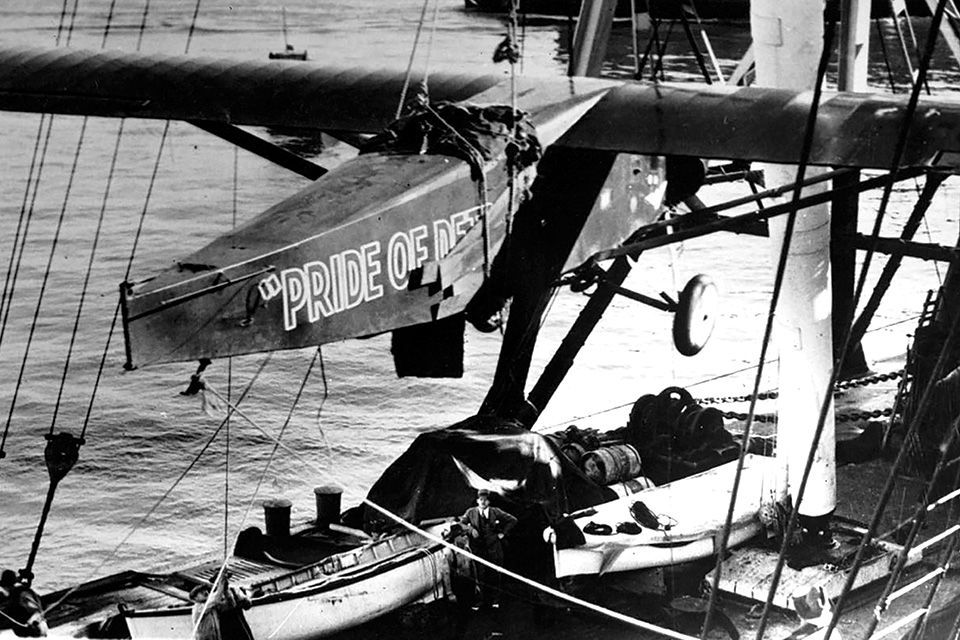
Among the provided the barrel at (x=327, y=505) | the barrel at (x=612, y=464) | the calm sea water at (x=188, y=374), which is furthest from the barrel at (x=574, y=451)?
the barrel at (x=327, y=505)

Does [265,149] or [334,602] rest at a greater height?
[265,149]

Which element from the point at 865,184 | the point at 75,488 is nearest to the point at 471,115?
the point at 865,184

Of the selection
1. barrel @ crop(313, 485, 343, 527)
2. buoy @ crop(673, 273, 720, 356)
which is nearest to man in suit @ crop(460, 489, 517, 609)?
barrel @ crop(313, 485, 343, 527)

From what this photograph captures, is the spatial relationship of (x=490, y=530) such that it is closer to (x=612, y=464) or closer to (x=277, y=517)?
(x=277, y=517)

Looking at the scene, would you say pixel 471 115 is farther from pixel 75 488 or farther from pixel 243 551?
pixel 75 488

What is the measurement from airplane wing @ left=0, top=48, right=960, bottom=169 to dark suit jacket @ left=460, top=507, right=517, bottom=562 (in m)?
3.49

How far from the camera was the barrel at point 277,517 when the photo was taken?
1361 centimetres

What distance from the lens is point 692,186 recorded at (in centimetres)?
1363

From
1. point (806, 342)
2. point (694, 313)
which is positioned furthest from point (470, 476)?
point (806, 342)

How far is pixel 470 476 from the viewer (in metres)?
12.8

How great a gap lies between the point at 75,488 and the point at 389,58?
2807 cm

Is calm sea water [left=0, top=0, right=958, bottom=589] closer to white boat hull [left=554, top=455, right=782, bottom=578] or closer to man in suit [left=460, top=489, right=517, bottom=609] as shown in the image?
white boat hull [left=554, top=455, right=782, bottom=578]

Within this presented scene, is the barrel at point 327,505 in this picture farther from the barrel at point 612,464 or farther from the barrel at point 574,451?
the barrel at point 612,464

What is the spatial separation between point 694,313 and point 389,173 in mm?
5904
